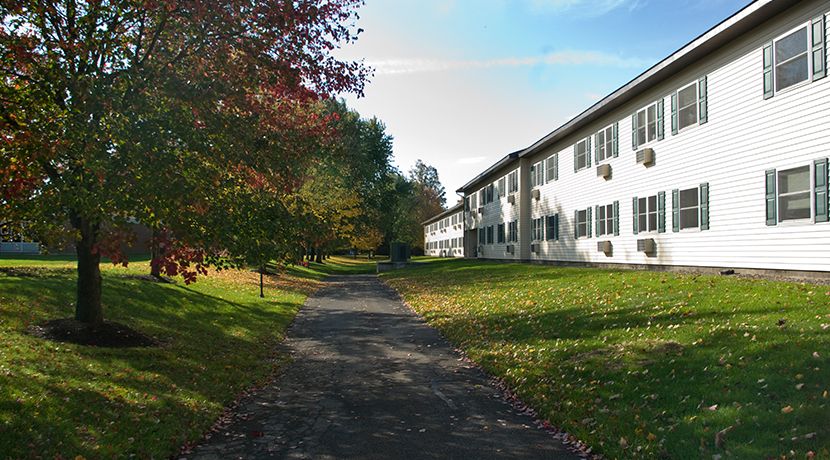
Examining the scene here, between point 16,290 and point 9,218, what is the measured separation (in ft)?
13.3

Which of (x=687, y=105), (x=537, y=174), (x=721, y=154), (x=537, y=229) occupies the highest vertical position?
(x=687, y=105)

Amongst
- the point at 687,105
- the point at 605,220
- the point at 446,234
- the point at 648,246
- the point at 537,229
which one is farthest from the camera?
the point at 446,234

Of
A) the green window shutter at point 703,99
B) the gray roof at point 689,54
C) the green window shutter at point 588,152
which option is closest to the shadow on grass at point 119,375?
the green window shutter at point 703,99

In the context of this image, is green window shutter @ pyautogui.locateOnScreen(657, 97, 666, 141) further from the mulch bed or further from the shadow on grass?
the mulch bed

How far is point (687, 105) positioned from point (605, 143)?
5.68m

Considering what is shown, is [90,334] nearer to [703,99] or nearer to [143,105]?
[143,105]

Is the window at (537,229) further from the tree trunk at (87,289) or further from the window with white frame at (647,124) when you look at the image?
the tree trunk at (87,289)

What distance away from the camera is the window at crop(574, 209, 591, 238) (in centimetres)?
2528

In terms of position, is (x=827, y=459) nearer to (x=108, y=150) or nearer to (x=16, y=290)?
(x=108, y=150)

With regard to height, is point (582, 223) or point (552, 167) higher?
point (552, 167)

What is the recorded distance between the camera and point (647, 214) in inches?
800

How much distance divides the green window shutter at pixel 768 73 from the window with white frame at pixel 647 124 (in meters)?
5.36

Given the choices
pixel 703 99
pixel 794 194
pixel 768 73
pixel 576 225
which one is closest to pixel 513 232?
pixel 576 225

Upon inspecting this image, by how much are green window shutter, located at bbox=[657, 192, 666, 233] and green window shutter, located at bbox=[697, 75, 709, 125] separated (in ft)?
10.1
